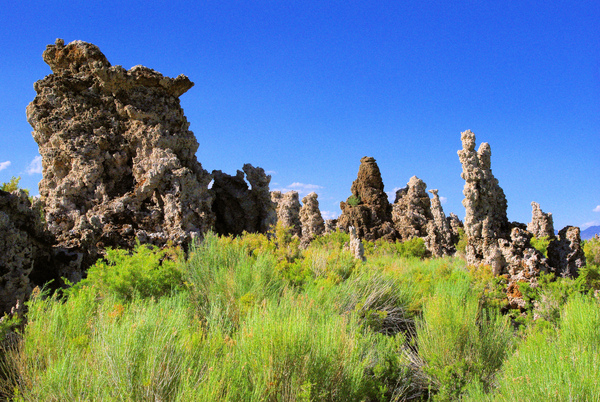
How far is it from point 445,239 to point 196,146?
1299cm

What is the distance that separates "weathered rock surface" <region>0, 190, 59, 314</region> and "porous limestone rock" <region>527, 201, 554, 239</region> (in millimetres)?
10346

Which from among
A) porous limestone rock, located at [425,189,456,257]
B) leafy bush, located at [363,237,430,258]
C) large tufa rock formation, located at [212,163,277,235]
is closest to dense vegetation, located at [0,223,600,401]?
large tufa rock formation, located at [212,163,277,235]

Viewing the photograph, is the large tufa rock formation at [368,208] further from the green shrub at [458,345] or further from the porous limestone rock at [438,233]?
the green shrub at [458,345]

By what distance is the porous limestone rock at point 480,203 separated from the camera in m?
9.05

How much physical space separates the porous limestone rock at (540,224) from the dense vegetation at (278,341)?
7.54ft

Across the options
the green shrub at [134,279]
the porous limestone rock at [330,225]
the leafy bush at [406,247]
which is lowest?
the green shrub at [134,279]

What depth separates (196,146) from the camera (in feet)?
Result: 32.4

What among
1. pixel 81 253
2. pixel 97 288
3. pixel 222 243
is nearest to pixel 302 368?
pixel 97 288

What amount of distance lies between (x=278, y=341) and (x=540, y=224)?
8.91 meters

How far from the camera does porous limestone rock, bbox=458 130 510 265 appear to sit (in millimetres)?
9055

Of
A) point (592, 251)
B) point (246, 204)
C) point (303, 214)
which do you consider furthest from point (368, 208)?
point (246, 204)

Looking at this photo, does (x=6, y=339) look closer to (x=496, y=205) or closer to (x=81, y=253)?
(x=81, y=253)

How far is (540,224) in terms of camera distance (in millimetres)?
9680

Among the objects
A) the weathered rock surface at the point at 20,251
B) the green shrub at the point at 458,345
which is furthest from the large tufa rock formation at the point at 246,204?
the green shrub at the point at 458,345
